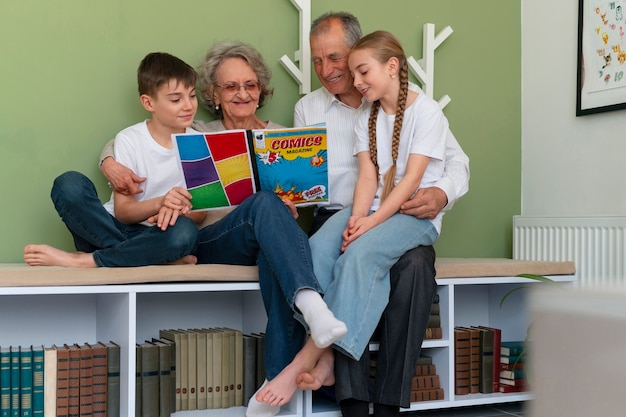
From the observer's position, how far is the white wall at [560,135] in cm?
307

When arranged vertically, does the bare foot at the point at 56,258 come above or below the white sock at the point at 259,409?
above

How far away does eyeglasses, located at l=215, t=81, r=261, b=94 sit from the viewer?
2.71 m

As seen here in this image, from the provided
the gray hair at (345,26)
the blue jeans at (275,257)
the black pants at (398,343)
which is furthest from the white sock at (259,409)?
the gray hair at (345,26)

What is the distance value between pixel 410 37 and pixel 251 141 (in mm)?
1219

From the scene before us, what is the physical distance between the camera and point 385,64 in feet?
8.03

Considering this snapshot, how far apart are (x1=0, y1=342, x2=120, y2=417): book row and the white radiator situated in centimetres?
174

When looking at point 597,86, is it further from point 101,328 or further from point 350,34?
point 101,328

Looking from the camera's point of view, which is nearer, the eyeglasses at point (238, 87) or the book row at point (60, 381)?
the book row at point (60, 381)

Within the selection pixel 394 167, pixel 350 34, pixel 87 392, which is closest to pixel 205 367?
pixel 87 392

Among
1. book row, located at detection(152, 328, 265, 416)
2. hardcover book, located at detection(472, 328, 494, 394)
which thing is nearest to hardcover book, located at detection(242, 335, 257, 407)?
book row, located at detection(152, 328, 265, 416)

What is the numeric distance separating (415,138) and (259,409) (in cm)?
97

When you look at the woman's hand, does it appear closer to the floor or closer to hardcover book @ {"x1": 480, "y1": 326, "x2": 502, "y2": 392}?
the floor

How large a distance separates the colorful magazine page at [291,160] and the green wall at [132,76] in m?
0.63

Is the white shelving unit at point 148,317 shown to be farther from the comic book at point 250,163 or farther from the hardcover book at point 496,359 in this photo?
the comic book at point 250,163
